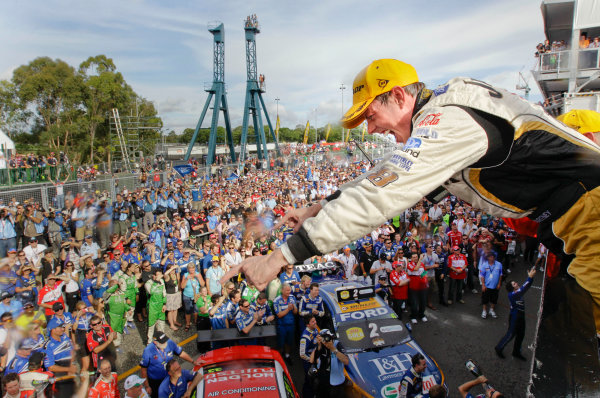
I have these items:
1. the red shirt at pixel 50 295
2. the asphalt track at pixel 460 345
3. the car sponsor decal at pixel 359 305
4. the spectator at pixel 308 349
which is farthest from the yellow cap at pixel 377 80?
the red shirt at pixel 50 295

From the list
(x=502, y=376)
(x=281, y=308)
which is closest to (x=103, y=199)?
(x=281, y=308)

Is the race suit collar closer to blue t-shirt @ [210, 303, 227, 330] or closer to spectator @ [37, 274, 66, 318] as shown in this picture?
blue t-shirt @ [210, 303, 227, 330]

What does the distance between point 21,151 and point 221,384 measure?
39013mm

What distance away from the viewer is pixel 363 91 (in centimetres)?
182

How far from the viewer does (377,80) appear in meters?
1.78

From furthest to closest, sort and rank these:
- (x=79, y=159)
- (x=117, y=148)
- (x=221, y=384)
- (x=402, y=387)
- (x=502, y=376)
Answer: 1. (x=117, y=148)
2. (x=79, y=159)
3. (x=502, y=376)
4. (x=402, y=387)
5. (x=221, y=384)

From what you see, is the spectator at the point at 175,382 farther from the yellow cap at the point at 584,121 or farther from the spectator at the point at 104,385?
the yellow cap at the point at 584,121

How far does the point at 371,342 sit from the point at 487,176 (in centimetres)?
613

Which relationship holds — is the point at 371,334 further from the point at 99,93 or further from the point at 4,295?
the point at 99,93

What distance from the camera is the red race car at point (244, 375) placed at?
4871 millimetres

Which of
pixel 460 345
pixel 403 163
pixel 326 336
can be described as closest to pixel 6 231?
pixel 326 336

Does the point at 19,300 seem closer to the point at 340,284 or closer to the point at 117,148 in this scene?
the point at 340,284

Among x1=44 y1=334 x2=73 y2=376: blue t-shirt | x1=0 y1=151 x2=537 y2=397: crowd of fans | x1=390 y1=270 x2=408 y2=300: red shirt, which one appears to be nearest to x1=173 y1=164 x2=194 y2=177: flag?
x1=0 y1=151 x2=537 y2=397: crowd of fans

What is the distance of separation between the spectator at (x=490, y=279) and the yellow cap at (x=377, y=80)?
9.29 m
